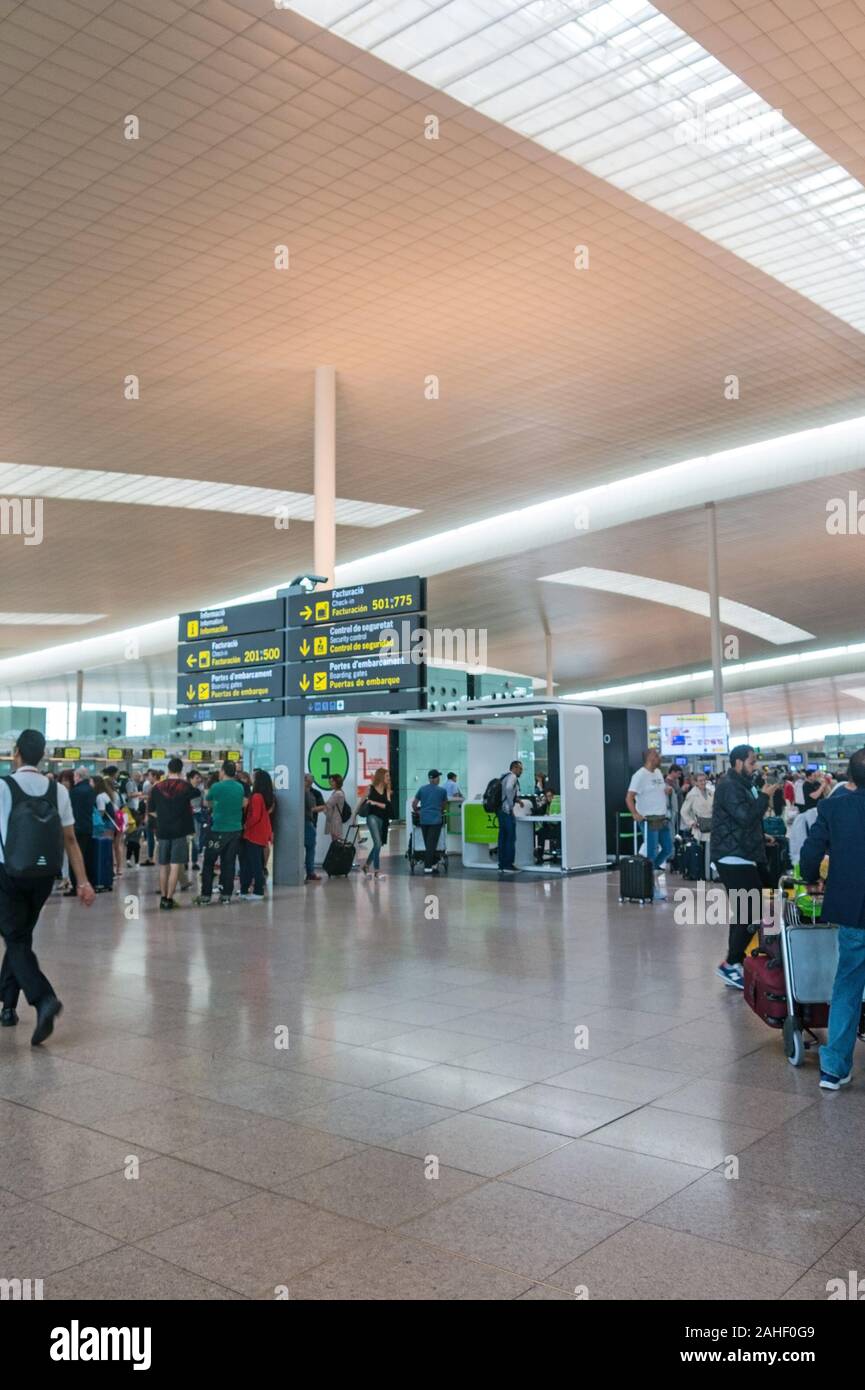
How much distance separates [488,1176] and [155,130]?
33.2 ft

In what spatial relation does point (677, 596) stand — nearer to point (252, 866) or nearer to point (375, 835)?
point (375, 835)

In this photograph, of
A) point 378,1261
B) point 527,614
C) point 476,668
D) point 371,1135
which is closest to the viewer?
point 378,1261

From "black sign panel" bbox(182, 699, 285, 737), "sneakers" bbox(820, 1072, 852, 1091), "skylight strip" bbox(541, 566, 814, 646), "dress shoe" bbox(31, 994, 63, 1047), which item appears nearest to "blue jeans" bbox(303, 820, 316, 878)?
"black sign panel" bbox(182, 699, 285, 737)

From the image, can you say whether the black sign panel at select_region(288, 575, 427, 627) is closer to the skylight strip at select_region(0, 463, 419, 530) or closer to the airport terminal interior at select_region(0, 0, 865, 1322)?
the airport terminal interior at select_region(0, 0, 865, 1322)

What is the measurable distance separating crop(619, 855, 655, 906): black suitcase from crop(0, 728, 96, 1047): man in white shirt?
8190 millimetres

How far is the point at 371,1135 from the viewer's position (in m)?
4.69

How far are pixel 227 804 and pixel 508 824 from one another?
5.81 m

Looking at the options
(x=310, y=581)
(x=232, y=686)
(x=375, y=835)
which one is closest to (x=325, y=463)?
(x=310, y=581)

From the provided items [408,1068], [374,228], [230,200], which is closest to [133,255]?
[230,200]

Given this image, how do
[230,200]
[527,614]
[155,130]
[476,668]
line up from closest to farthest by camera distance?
[155,130] < [230,200] < [527,614] < [476,668]

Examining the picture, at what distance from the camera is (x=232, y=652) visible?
614 inches

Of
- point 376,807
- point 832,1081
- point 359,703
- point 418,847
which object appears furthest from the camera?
point 418,847

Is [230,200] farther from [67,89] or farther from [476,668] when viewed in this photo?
[476,668]

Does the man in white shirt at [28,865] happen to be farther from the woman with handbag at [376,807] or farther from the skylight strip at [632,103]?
the woman with handbag at [376,807]
